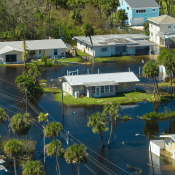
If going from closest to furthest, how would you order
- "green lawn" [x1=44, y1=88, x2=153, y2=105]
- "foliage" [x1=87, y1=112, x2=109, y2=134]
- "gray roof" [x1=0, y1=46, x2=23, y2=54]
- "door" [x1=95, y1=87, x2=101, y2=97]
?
"foliage" [x1=87, y1=112, x2=109, y2=134] → "green lawn" [x1=44, y1=88, x2=153, y2=105] → "door" [x1=95, y1=87, x2=101, y2=97] → "gray roof" [x1=0, y1=46, x2=23, y2=54]

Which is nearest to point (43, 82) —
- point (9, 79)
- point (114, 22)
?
point (9, 79)

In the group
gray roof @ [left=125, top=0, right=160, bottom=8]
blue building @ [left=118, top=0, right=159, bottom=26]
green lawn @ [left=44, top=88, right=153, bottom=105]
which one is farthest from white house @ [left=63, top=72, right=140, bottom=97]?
gray roof @ [left=125, top=0, right=160, bottom=8]

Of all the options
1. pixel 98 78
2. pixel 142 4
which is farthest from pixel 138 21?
pixel 98 78

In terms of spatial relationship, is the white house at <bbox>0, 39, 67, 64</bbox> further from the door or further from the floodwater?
the door

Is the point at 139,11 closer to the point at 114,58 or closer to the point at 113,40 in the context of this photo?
the point at 113,40

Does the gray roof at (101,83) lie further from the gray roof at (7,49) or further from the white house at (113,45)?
the gray roof at (7,49)

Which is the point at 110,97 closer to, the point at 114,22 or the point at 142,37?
the point at 142,37
